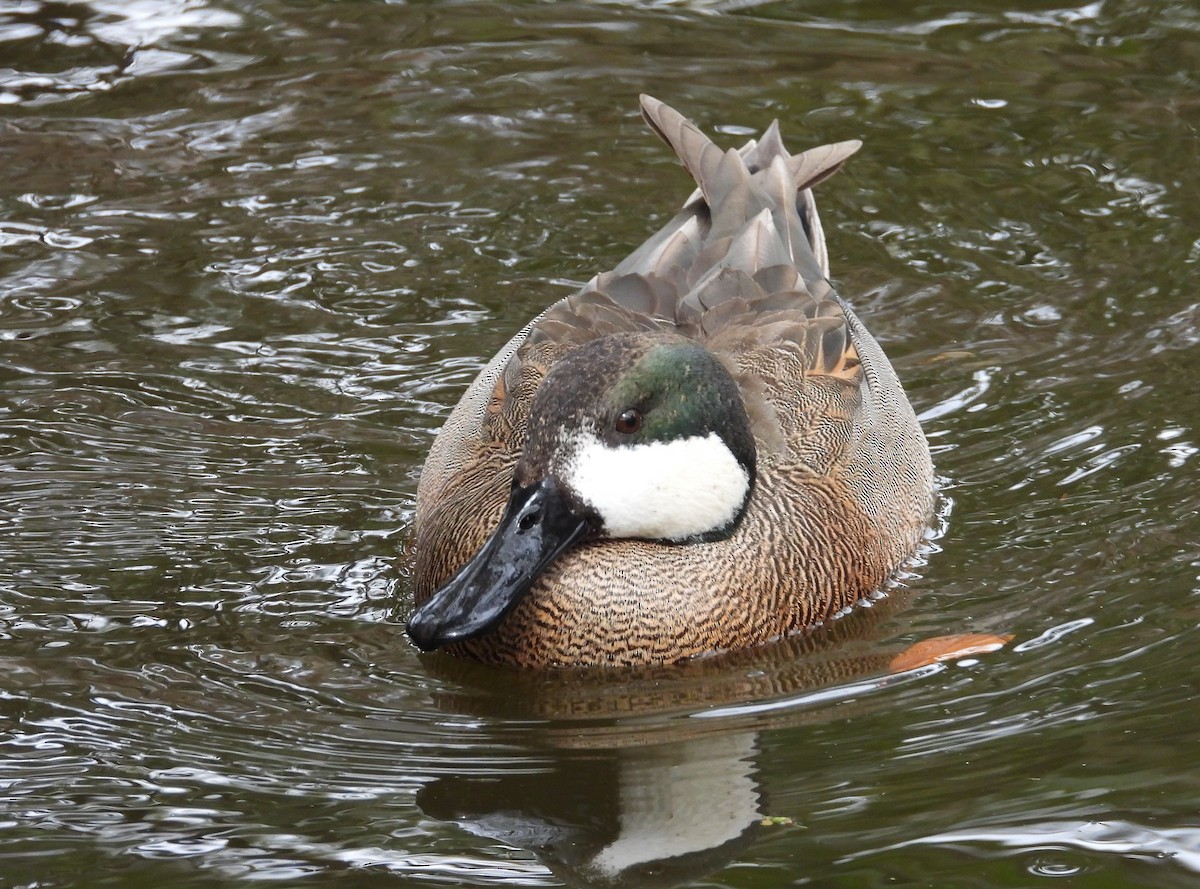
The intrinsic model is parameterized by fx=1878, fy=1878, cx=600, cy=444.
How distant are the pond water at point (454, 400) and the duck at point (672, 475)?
161mm

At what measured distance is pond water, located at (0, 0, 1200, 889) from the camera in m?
4.40

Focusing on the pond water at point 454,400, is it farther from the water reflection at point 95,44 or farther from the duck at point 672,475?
the duck at point 672,475

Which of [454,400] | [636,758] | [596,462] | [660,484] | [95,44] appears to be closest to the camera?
[636,758]

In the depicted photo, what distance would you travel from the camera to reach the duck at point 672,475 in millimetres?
5141

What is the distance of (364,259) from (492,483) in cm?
265

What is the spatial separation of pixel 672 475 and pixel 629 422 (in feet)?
0.82

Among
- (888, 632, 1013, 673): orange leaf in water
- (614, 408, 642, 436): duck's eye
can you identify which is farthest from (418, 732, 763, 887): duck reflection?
(614, 408, 642, 436): duck's eye

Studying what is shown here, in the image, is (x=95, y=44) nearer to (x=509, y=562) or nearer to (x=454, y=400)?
(x=454, y=400)

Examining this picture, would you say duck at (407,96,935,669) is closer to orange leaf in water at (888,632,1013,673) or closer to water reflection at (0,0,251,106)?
orange leaf in water at (888,632,1013,673)

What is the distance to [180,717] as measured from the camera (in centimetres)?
495

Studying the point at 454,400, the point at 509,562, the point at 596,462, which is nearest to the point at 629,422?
the point at 596,462

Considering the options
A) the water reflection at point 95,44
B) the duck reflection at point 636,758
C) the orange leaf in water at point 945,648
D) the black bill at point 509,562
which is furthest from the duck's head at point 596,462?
the water reflection at point 95,44

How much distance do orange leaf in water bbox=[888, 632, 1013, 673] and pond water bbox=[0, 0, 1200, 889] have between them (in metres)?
0.09

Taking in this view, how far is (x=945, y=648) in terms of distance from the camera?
5.43 m
